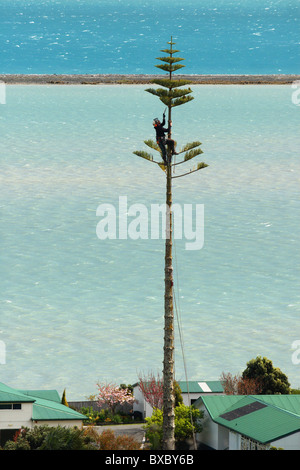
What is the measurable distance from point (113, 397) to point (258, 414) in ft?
67.0

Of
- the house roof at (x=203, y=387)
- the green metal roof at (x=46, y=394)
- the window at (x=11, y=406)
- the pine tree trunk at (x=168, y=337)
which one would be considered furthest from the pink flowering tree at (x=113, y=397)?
the pine tree trunk at (x=168, y=337)

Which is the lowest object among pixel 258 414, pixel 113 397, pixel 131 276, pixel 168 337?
pixel 258 414

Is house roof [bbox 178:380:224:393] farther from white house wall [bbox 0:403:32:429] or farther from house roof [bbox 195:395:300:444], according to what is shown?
white house wall [bbox 0:403:32:429]

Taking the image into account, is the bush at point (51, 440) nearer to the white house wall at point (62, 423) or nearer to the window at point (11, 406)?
the white house wall at point (62, 423)

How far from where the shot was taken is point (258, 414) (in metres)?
52.6

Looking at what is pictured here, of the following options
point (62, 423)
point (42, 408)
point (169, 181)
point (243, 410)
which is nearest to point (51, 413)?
point (42, 408)

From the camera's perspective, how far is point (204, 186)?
178250mm

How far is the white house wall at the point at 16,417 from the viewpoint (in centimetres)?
5647

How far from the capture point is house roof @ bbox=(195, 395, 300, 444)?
49.6 metres

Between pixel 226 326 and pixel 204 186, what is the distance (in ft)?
250

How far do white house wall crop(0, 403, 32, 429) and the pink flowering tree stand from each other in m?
14.8

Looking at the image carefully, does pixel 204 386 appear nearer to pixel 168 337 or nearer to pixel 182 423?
pixel 182 423

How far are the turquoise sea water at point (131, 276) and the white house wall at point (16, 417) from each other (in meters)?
23.5
